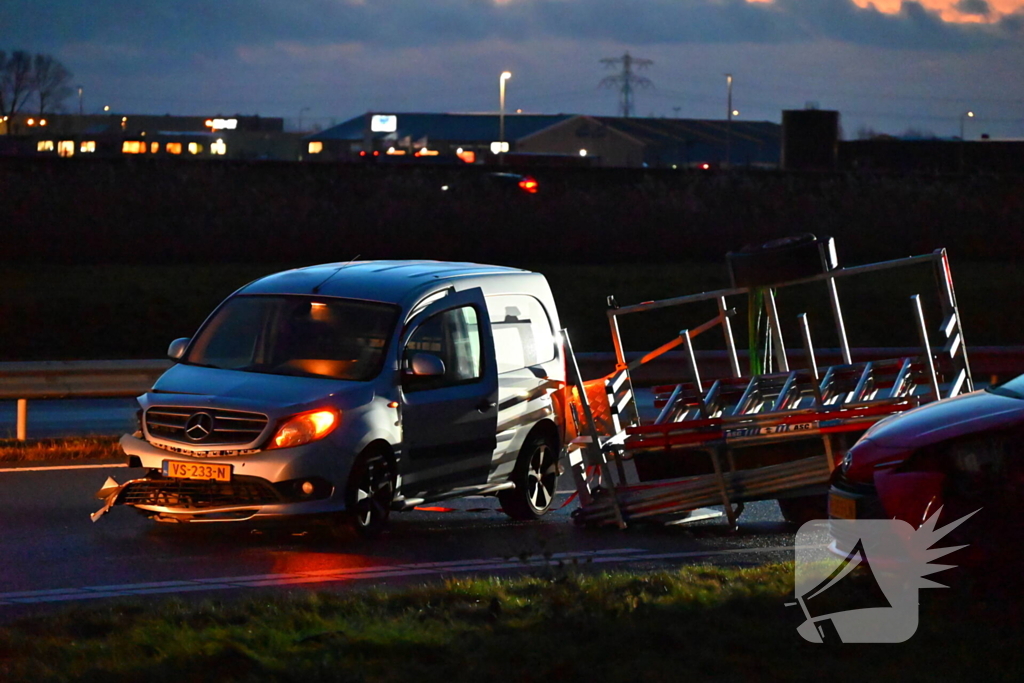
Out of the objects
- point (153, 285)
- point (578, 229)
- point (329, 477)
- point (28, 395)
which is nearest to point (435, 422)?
point (329, 477)

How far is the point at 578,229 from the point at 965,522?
93.6ft

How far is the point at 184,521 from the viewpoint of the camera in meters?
8.59

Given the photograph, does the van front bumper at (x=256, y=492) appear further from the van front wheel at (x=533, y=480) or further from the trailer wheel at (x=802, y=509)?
the trailer wheel at (x=802, y=509)

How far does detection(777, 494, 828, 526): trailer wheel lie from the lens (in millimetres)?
9656

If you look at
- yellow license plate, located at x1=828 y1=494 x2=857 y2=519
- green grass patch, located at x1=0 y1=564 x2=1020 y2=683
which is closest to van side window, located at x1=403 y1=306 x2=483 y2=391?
green grass patch, located at x1=0 y1=564 x2=1020 y2=683

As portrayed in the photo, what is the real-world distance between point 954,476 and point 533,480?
3.91 m

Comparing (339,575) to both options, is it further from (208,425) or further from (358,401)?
(208,425)

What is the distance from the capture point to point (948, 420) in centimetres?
700

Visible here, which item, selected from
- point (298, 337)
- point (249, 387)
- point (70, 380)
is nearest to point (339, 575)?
point (249, 387)

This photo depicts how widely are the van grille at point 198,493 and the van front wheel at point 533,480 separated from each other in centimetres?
207

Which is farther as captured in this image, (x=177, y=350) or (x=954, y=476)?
(x=177, y=350)

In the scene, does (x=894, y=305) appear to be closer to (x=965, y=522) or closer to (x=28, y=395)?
(x=28, y=395)

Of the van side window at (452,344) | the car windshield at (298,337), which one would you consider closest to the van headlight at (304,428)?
the car windshield at (298,337)

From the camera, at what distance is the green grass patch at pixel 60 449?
39.2 ft
